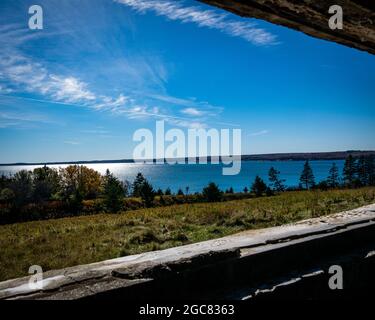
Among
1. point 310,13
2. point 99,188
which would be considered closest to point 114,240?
point 310,13

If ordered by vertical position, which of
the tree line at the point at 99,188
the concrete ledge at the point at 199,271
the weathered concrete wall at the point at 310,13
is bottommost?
the tree line at the point at 99,188

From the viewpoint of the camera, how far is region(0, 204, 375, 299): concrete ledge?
71.4 inches

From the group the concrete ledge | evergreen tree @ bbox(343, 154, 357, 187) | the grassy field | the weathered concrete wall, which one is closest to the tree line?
evergreen tree @ bbox(343, 154, 357, 187)

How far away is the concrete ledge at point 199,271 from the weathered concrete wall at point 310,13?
150 cm

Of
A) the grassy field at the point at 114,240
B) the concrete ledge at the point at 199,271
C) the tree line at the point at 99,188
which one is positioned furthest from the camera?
the tree line at the point at 99,188

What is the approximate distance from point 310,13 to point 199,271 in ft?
5.41

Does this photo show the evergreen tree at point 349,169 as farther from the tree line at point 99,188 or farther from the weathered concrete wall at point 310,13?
the weathered concrete wall at point 310,13

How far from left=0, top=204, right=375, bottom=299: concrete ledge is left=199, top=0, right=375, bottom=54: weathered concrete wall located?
150 cm

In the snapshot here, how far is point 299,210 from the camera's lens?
14141 mm

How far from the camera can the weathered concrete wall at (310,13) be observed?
1510 millimetres

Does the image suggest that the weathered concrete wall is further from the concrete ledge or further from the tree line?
the tree line

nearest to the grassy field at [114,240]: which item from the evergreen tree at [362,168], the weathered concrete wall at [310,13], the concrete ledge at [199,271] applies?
the concrete ledge at [199,271]

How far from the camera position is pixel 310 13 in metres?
1.64
